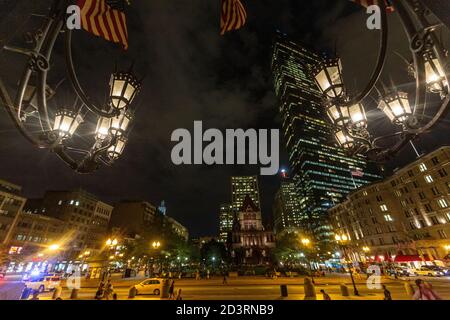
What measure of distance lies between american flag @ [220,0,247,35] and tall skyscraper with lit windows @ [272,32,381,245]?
98.1 meters

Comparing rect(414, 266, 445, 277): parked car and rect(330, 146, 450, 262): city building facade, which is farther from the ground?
rect(330, 146, 450, 262): city building facade

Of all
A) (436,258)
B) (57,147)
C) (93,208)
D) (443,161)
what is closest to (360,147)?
(57,147)

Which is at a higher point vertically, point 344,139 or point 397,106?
point 397,106

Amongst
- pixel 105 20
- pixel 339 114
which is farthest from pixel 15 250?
pixel 339 114

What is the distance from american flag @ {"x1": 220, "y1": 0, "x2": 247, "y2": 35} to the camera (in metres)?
6.10

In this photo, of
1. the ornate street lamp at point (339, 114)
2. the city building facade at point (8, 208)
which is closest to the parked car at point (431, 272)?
the ornate street lamp at point (339, 114)

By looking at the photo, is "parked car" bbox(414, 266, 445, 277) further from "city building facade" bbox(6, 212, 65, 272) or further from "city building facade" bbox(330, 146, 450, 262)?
"city building facade" bbox(6, 212, 65, 272)

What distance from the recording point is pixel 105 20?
482 cm

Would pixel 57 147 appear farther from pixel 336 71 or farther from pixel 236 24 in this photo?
pixel 336 71

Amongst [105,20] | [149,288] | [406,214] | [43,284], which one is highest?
[406,214]

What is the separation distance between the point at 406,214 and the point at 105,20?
218 ft

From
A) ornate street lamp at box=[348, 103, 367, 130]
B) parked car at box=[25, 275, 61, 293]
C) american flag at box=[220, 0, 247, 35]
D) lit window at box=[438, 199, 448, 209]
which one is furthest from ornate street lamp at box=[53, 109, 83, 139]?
lit window at box=[438, 199, 448, 209]

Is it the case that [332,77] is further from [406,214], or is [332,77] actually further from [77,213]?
[77,213]

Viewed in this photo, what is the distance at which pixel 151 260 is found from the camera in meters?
42.1
